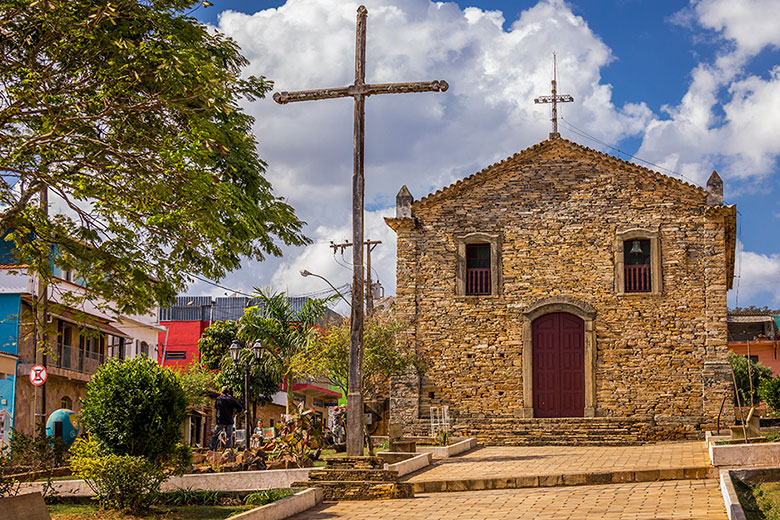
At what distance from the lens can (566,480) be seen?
14562 mm

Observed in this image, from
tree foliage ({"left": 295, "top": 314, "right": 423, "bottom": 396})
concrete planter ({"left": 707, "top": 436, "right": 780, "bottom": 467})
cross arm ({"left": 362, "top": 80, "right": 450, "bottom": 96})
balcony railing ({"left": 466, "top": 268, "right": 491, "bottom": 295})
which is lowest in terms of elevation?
concrete planter ({"left": 707, "top": 436, "right": 780, "bottom": 467})

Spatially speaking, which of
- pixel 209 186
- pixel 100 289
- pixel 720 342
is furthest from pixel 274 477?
pixel 720 342

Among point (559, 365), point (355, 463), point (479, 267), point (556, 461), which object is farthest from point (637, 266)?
point (355, 463)

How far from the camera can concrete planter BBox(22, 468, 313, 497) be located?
13031 mm

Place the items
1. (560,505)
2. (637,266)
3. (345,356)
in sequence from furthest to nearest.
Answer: (637,266) < (345,356) < (560,505)

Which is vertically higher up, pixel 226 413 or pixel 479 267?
pixel 479 267

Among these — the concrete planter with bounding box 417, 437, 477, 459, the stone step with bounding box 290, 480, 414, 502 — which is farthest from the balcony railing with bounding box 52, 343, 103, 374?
the stone step with bounding box 290, 480, 414, 502

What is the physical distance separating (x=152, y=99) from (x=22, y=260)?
289 cm

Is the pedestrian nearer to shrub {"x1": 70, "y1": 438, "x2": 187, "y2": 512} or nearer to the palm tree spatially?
shrub {"x1": 70, "y1": 438, "x2": 187, "y2": 512}

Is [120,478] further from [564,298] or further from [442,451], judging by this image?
[564,298]

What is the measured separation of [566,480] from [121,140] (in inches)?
348

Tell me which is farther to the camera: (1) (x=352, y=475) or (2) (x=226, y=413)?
(2) (x=226, y=413)

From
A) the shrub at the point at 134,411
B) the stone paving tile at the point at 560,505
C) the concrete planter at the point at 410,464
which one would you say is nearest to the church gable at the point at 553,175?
the concrete planter at the point at 410,464

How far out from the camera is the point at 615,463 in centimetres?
1728
